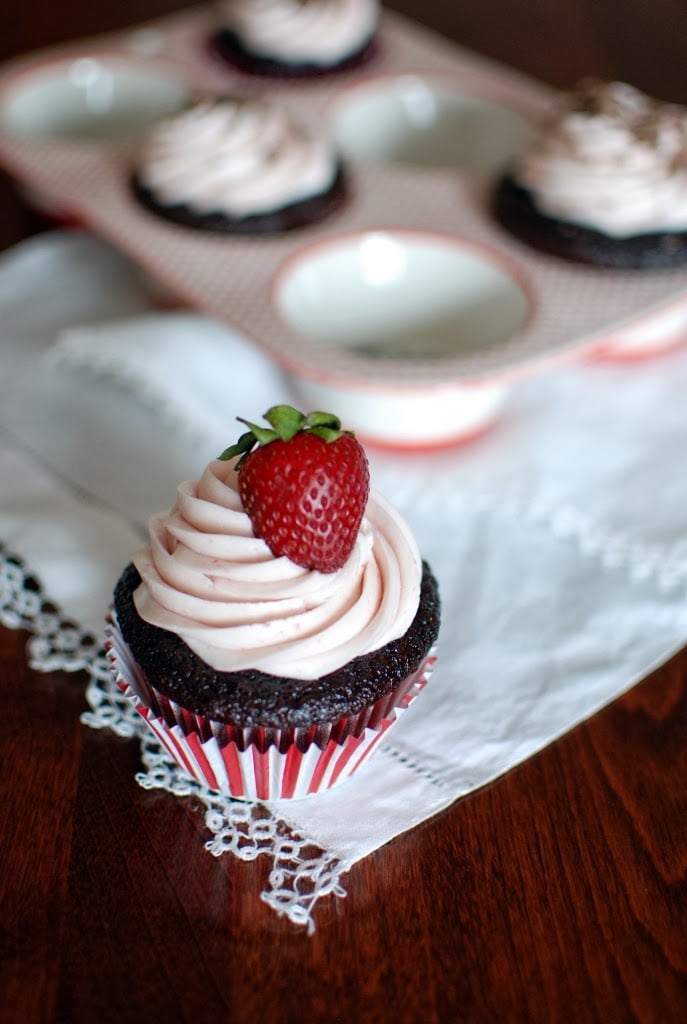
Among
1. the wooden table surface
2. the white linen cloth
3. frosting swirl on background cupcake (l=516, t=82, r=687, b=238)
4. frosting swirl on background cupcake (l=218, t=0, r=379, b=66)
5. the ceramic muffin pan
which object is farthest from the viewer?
frosting swirl on background cupcake (l=218, t=0, r=379, b=66)

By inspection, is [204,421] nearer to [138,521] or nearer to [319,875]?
[138,521]

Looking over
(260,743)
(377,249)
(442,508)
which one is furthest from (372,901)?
(377,249)

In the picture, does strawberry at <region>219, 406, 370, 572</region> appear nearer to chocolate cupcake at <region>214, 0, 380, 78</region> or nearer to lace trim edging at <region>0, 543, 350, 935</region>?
lace trim edging at <region>0, 543, 350, 935</region>

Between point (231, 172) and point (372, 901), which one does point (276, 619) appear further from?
point (231, 172)

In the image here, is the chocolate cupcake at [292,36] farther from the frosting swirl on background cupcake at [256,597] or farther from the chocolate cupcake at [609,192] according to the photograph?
the frosting swirl on background cupcake at [256,597]

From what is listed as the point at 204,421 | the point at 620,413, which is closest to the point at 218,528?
the point at 204,421

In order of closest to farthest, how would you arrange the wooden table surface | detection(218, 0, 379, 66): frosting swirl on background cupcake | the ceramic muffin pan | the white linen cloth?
the wooden table surface
the white linen cloth
the ceramic muffin pan
detection(218, 0, 379, 66): frosting swirl on background cupcake

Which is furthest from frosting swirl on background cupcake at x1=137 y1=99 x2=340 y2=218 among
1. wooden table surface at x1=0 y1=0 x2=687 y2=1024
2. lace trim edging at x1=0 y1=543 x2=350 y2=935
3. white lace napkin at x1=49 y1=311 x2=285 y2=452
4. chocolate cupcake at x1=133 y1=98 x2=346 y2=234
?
wooden table surface at x1=0 y1=0 x2=687 y2=1024

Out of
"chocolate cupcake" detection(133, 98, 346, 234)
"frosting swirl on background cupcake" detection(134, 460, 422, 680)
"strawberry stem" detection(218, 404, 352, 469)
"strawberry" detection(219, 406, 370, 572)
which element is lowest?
"chocolate cupcake" detection(133, 98, 346, 234)

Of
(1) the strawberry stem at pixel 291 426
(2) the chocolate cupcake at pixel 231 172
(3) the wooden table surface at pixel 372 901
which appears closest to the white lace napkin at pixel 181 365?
(2) the chocolate cupcake at pixel 231 172
